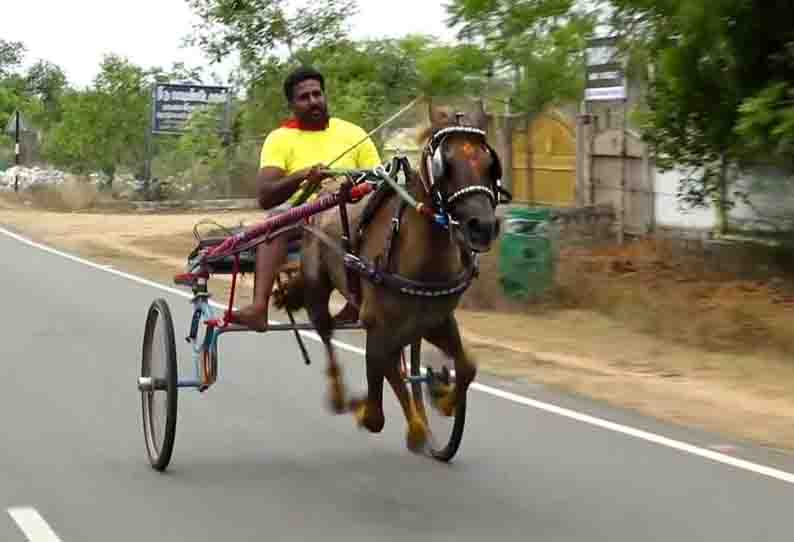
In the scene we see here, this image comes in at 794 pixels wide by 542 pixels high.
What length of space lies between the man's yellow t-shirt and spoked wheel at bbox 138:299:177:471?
107 cm

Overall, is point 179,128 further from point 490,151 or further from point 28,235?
point 490,151

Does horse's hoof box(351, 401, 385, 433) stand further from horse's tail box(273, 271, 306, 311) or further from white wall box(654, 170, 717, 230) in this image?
white wall box(654, 170, 717, 230)

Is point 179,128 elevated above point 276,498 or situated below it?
above

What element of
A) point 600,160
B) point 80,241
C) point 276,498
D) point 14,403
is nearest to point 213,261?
point 276,498

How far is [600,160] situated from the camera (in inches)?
866

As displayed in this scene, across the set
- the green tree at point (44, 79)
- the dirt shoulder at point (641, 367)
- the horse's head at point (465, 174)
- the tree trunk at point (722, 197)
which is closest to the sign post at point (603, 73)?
the tree trunk at point (722, 197)

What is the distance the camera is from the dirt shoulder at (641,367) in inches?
384

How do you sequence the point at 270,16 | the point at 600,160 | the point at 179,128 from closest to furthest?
the point at 600,160 → the point at 270,16 → the point at 179,128

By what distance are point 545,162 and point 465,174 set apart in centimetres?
1768

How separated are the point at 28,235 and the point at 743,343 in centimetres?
2106

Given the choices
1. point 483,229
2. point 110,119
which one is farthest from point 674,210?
point 110,119

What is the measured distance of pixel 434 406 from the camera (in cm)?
770

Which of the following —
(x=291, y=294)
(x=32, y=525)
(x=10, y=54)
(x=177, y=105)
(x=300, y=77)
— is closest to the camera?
(x=32, y=525)

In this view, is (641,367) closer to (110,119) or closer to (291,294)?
(291,294)
